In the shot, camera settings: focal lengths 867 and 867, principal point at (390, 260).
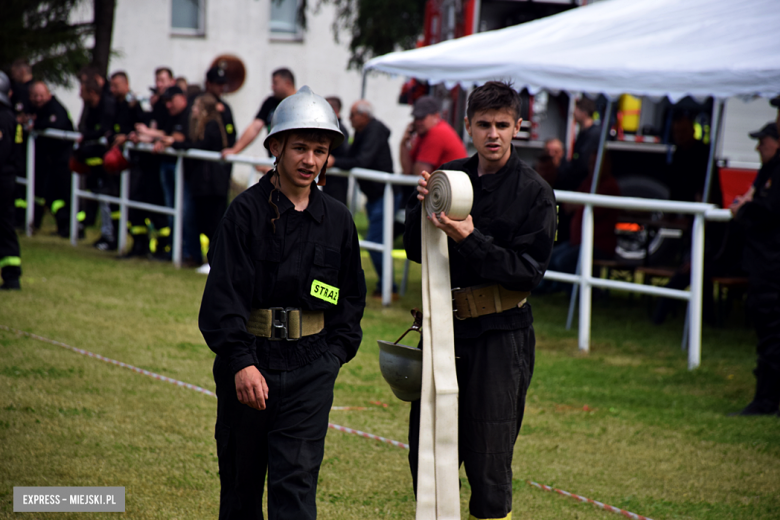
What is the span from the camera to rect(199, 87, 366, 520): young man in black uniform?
2803mm

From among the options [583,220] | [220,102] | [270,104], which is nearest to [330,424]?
[583,220]

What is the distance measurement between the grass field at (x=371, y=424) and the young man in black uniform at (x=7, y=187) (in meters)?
0.25

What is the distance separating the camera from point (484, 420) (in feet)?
10.3

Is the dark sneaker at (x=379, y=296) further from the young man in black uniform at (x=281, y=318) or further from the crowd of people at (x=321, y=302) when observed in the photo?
the young man in black uniform at (x=281, y=318)

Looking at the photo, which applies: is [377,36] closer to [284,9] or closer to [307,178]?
[284,9]

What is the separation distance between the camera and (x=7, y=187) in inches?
310

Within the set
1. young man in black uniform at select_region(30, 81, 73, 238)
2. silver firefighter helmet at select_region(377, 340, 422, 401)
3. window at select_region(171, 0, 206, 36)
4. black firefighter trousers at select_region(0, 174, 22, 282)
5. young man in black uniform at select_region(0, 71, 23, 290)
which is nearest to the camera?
silver firefighter helmet at select_region(377, 340, 422, 401)

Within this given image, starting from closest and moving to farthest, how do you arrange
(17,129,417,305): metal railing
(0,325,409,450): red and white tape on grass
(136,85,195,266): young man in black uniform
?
(0,325,409,450): red and white tape on grass, (17,129,417,305): metal railing, (136,85,195,266): young man in black uniform

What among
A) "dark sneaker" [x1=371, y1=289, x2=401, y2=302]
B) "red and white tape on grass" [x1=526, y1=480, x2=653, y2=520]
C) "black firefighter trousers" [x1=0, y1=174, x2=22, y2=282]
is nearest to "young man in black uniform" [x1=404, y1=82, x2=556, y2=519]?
"red and white tape on grass" [x1=526, y1=480, x2=653, y2=520]

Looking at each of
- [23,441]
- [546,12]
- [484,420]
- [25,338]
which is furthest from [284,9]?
[484,420]

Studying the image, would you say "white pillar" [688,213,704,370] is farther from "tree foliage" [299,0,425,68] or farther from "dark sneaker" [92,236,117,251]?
"tree foliage" [299,0,425,68]

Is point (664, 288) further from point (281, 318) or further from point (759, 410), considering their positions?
point (281, 318)

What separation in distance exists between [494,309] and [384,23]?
557 inches

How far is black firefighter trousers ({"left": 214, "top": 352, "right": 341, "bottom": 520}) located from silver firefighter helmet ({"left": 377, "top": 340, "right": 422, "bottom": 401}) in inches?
11.4
